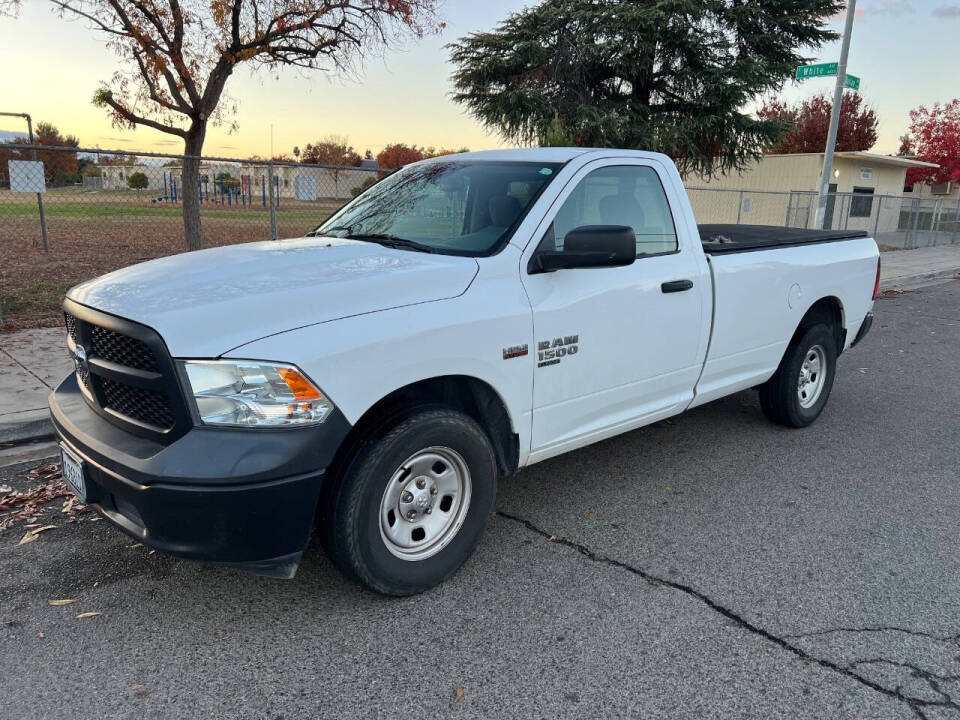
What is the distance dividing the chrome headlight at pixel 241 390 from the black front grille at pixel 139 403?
0.56 feet

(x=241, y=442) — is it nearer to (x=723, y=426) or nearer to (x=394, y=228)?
(x=394, y=228)

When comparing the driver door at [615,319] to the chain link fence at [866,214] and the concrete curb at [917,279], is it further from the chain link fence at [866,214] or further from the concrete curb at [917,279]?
the chain link fence at [866,214]

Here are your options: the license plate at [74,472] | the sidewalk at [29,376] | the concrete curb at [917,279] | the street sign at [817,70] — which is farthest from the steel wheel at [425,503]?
the concrete curb at [917,279]

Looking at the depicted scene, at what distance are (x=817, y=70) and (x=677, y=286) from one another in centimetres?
1047

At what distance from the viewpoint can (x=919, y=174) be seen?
43.9m

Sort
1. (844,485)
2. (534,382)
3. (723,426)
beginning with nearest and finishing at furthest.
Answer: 1. (534,382)
2. (844,485)
3. (723,426)

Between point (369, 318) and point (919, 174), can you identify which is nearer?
point (369, 318)

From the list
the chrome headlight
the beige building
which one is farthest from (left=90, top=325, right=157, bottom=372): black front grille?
the beige building

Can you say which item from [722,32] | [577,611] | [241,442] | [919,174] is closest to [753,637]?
[577,611]

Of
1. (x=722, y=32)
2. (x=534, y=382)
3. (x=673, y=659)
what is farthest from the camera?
(x=722, y=32)

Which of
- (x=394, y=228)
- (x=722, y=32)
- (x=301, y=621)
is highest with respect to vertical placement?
(x=722, y=32)

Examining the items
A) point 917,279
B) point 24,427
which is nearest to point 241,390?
point 24,427

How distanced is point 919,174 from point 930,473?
1844 inches

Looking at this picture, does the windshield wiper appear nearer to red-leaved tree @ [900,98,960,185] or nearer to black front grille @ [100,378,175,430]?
black front grille @ [100,378,175,430]
